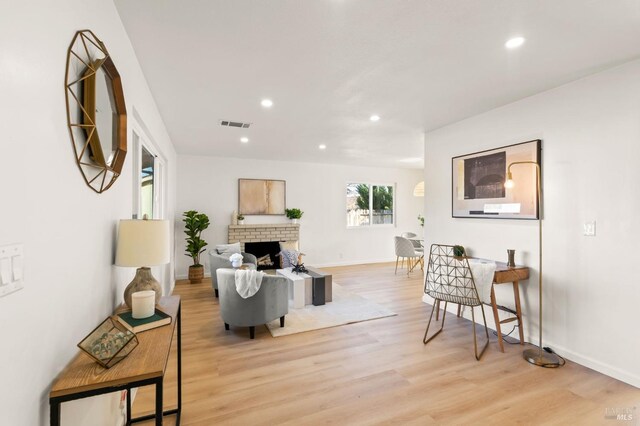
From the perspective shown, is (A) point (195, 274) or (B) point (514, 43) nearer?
(B) point (514, 43)

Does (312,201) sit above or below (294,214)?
above

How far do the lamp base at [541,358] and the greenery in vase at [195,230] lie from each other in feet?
17.1

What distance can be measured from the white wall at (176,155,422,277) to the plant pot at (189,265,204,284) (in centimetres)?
59

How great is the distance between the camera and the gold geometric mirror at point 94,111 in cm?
122

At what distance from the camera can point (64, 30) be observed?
1.14 metres

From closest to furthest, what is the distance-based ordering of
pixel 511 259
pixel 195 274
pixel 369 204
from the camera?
1. pixel 511 259
2. pixel 195 274
3. pixel 369 204

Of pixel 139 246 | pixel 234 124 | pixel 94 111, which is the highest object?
pixel 234 124

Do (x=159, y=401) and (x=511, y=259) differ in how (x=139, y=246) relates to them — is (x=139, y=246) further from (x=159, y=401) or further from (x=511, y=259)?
(x=511, y=259)

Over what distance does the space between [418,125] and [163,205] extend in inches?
147

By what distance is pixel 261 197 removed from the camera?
686 centimetres

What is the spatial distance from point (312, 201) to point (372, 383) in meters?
5.26

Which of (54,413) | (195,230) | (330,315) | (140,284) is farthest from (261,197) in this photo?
(54,413)

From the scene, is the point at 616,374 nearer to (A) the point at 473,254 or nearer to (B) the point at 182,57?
(A) the point at 473,254

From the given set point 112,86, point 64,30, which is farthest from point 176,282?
point 64,30
